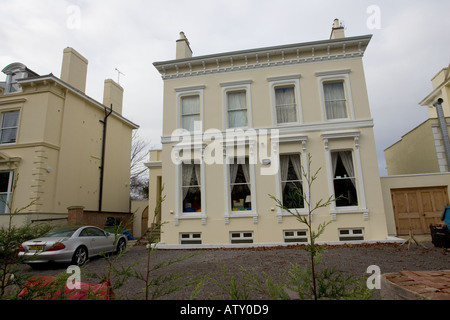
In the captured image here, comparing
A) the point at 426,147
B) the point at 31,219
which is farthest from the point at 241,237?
the point at 426,147

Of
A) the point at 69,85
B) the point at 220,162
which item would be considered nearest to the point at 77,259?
the point at 220,162

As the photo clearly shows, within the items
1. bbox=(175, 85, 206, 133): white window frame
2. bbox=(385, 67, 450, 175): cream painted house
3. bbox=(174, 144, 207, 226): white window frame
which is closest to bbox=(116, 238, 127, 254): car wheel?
bbox=(174, 144, 207, 226): white window frame

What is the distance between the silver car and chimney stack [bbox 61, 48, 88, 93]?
33.3 ft

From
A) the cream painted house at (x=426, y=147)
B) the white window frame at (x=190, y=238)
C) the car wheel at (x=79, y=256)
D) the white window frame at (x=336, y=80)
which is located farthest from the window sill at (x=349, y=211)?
the car wheel at (x=79, y=256)

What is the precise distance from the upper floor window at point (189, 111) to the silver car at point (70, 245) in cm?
587

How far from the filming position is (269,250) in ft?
32.7

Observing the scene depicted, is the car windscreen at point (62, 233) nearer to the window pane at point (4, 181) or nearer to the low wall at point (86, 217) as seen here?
the low wall at point (86, 217)

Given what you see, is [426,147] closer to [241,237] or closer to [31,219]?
[241,237]

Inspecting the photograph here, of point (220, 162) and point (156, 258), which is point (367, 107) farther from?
point (156, 258)

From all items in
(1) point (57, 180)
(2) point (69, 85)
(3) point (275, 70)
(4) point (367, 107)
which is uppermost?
(2) point (69, 85)

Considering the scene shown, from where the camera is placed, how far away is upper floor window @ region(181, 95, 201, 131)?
12656mm

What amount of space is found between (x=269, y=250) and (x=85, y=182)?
12.3m

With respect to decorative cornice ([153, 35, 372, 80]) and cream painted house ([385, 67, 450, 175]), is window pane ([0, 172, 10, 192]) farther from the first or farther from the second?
cream painted house ([385, 67, 450, 175])

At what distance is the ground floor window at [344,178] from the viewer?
36.2 ft
